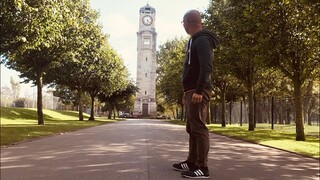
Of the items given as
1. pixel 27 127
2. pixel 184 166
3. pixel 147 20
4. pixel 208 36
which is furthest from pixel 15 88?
pixel 208 36

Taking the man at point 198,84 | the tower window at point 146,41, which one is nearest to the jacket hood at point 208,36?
the man at point 198,84

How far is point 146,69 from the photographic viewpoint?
9581cm

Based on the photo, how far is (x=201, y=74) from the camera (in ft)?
15.8

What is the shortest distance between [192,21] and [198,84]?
930mm

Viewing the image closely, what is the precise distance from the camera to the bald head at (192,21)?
5.07 metres

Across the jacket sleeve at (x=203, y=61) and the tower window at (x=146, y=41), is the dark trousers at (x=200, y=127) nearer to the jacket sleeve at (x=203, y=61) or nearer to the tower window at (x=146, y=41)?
the jacket sleeve at (x=203, y=61)

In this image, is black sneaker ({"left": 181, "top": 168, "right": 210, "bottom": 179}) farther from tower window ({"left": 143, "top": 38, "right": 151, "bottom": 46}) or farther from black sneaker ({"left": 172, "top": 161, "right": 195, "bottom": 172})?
tower window ({"left": 143, "top": 38, "right": 151, "bottom": 46})

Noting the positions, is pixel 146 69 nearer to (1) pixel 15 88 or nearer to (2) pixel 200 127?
(1) pixel 15 88

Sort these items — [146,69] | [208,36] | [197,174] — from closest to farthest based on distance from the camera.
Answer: [197,174] < [208,36] < [146,69]

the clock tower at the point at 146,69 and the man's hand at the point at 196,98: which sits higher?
the clock tower at the point at 146,69

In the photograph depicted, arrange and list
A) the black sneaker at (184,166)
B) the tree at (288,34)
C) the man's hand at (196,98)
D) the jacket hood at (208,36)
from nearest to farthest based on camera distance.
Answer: the man's hand at (196,98), the jacket hood at (208,36), the black sneaker at (184,166), the tree at (288,34)

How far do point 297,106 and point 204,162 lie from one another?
1345 centimetres

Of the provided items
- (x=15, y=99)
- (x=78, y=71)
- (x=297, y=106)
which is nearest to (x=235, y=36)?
(x=297, y=106)

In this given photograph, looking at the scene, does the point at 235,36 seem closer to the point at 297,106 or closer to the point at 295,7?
the point at 295,7
